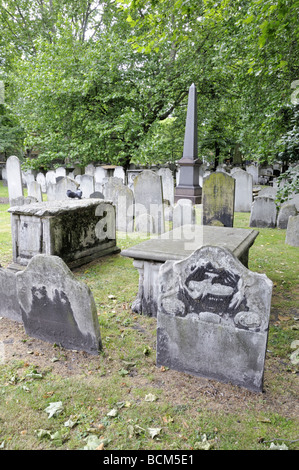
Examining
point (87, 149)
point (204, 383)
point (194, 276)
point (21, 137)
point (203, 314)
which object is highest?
point (21, 137)

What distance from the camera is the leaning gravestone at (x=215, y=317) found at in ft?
8.78

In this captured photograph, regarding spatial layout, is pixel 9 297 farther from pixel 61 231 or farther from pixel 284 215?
pixel 284 215

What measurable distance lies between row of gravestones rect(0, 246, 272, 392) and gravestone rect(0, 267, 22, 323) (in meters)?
0.38

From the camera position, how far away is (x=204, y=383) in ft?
9.50

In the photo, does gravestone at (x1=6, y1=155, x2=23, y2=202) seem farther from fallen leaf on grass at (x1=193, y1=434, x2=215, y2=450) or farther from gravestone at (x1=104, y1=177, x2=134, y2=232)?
fallen leaf on grass at (x1=193, y1=434, x2=215, y2=450)

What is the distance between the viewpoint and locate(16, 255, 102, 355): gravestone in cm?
315

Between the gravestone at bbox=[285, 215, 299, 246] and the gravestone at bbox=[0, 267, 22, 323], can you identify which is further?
the gravestone at bbox=[285, 215, 299, 246]

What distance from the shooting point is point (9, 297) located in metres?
3.88

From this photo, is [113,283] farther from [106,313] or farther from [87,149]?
[87,149]

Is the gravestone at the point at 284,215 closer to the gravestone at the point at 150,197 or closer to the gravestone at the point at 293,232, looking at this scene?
the gravestone at the point at 293,232

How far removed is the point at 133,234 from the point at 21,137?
1854 centimetres

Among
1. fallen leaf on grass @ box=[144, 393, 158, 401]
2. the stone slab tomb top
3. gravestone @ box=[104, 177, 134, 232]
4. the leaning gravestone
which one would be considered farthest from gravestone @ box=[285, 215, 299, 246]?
fallen leaf on grass @ box=[144, 393, 158, 401]

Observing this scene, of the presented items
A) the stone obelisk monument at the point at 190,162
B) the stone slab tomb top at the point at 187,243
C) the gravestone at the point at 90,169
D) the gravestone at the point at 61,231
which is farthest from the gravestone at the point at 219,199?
the gravestone at the point at 90,169

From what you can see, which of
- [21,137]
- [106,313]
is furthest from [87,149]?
[106,313]
